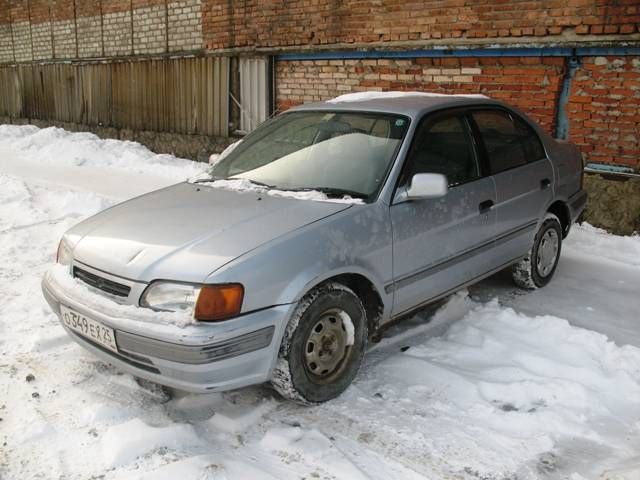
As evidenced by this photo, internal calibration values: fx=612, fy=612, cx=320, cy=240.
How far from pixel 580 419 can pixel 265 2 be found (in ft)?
25.5

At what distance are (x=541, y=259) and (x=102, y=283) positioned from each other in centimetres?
342

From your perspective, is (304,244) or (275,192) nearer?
(304,244)

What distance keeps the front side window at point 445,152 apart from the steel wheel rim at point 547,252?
1.21 meters

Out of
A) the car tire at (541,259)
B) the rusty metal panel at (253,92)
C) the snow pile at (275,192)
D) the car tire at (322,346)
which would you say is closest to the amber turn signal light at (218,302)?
the car tire at (322,346)

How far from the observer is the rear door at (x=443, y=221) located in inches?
137

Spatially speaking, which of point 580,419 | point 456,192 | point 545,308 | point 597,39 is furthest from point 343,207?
point 597,39

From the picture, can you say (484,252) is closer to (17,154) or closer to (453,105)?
(453,105)

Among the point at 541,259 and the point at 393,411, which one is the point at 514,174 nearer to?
the point at 541,259

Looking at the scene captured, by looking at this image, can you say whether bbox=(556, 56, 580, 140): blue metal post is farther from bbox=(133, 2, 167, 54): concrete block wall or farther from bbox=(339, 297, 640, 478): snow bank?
bbox=(133, 2, 167, 54): concrete block wall

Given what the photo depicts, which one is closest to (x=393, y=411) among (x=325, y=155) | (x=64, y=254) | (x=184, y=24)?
(x=325, y=155)

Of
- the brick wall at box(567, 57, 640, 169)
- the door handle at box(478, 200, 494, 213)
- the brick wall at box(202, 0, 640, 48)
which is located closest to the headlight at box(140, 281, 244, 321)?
the door handle at box(478, 200, 494, 213)

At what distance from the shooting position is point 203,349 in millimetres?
2666

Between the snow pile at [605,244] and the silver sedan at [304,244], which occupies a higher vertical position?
the silver sedan at [304,244]

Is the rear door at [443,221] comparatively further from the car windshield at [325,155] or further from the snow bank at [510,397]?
the snow bank at [510,397]
